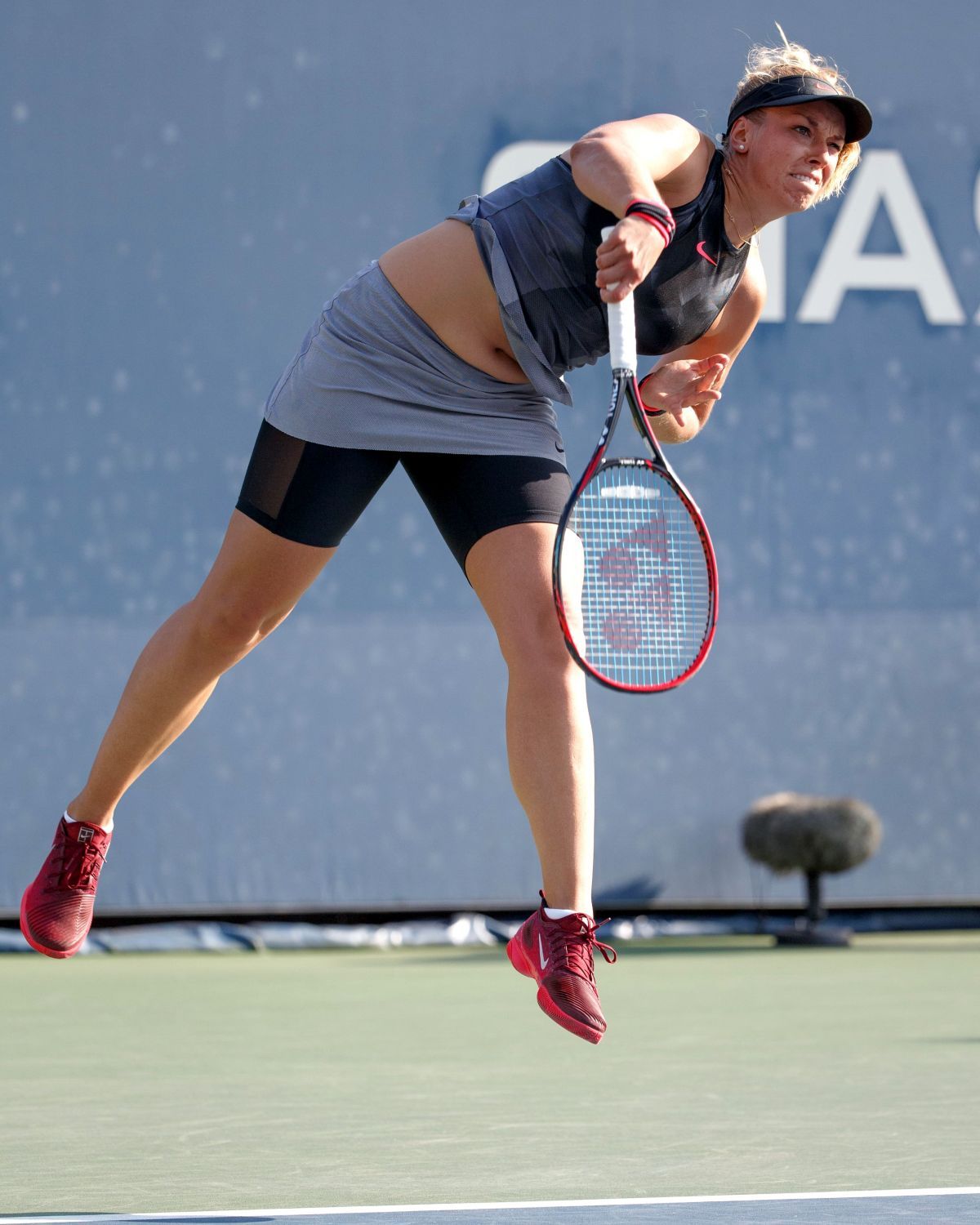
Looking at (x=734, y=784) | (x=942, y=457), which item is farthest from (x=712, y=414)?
(x=734, y=784)

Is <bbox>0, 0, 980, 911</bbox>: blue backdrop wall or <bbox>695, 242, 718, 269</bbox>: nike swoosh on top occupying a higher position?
<bbox>695, 242, 718, 269</bbox>: nike swoosh on top

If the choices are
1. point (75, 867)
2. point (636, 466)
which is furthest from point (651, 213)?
point (75, 867)

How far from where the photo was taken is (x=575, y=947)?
7.72 ft

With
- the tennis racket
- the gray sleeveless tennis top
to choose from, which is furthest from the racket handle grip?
the gray sleeveless tennis top

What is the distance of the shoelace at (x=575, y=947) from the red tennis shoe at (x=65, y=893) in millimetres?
738

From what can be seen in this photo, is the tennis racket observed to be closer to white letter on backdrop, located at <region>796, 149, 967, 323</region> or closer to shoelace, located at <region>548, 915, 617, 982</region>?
shoelace, located at <region>548, 915, 617, 982</region>

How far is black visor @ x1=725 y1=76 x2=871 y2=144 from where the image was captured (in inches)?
93.2

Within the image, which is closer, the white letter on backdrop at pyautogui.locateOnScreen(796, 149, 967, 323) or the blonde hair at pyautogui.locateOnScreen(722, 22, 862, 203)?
the blonde hair at pyautogui.locateOnScreen(722, 22, 862, 203)

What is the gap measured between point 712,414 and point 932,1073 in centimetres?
424

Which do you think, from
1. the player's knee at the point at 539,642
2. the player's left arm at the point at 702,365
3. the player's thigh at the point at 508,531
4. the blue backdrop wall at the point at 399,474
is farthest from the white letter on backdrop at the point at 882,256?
the player's knee at the point at 539,642

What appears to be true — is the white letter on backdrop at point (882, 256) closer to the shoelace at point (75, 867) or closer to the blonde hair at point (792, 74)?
the blonde hair at point (792, 74)

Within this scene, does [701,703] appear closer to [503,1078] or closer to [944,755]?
[944,755]

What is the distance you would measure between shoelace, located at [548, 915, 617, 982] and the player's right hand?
0.80 metres

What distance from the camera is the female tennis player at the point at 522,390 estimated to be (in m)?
2.38
